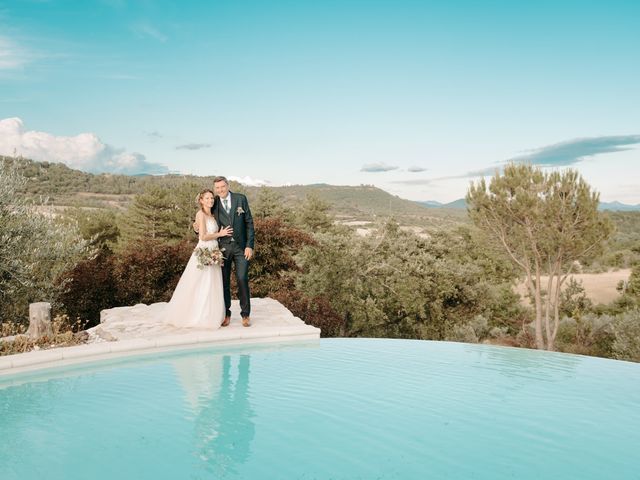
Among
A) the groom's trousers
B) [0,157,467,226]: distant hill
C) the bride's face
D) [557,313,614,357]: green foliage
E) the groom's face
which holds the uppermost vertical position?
[0,157,467,226]: distant hill

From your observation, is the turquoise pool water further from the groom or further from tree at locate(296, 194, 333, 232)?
tree at locate(296, 194, 333, 232)

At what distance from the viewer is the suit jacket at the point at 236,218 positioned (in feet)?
26.2

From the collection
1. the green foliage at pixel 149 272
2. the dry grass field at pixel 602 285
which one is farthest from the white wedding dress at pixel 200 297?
the dry grass field at pixel 602 285

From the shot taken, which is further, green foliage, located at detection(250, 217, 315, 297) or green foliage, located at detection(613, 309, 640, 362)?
green foliage, located at detection(613, 309, 640, 362)

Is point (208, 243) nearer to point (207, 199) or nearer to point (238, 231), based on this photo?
point (238, 231)

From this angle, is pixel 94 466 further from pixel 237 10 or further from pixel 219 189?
pixel 237 10

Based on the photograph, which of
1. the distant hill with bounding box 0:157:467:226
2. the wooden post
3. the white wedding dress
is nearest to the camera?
the wooden post

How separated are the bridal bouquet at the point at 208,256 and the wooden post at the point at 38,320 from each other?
2.28 meters

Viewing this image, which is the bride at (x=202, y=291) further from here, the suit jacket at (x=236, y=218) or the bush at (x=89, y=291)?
the bush at (x=89, y=291)

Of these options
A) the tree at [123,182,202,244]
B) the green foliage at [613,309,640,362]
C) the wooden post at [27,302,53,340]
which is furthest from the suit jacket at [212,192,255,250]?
the tree at [123,182,202,244]

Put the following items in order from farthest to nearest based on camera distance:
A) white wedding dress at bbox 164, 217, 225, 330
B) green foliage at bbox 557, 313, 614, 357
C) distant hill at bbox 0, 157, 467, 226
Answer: distant hill at bbox 0, 157, 467, 226, green foliage at bbox 557, 313, 614, 357, white wedding dress at bbox 164, 217, 225, 330

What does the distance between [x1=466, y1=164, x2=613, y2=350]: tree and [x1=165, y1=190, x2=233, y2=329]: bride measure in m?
11.5

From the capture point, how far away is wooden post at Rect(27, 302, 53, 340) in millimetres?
7246

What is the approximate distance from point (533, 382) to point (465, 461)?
282 centimetres
